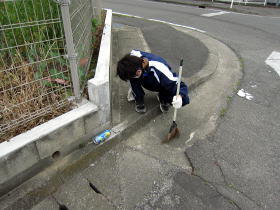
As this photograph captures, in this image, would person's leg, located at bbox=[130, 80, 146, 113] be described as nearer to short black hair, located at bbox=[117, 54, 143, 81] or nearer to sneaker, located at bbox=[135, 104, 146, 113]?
sneaker, located at bbox=[135, 104, 146, 113]

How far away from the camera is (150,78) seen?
2.71 m

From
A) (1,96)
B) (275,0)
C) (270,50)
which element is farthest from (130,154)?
(275,0)

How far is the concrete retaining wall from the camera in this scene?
1825 mm

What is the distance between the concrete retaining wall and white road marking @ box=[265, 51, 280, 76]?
3838mm

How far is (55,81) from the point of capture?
248cm

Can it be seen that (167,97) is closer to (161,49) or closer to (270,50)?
(161,49)

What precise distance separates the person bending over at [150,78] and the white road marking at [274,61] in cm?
291

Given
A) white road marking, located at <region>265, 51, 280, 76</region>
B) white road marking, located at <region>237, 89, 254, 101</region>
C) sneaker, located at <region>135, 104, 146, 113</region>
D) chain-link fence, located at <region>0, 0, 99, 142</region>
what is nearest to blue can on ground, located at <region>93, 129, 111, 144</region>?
chain-link fence, located at <region>0, 0, 99, 142</region>

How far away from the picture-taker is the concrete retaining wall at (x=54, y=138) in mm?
1825

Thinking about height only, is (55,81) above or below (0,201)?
above

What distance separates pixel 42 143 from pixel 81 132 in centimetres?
42

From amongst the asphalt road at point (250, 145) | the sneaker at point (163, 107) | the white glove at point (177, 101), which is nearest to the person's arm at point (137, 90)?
the sneaker at point (163, 107)

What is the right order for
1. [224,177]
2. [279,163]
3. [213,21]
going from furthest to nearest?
1. [213,21]
2. [279,163]
3. [224,177]

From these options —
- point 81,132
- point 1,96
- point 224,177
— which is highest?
point 1,96
